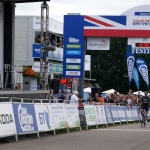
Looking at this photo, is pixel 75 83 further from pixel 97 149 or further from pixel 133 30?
pixel 97 149

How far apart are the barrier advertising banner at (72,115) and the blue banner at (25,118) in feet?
13.2

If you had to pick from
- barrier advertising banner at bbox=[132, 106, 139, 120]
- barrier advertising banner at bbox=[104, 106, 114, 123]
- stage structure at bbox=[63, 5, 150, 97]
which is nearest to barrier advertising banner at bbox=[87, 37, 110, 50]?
stage structure at bbox=[63, 5, 150, 97]

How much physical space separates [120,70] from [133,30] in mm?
46306

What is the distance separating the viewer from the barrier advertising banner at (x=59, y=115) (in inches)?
799

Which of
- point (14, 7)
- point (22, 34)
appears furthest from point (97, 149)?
point (22, 34)

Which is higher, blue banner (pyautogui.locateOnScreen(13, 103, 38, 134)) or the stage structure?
the stage structure

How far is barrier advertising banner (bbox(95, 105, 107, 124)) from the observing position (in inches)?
1041

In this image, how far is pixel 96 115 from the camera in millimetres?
26297

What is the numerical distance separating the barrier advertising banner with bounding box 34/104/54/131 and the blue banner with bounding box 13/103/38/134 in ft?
1.21

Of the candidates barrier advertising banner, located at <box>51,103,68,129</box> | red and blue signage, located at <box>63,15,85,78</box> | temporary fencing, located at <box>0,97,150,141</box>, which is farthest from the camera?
red and blue signage, located at <box>63,15,85,78</box>

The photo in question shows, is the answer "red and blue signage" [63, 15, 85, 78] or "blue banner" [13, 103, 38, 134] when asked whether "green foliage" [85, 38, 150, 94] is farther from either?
"blue banner" [13, 103, 38, 134]

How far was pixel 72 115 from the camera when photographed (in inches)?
894

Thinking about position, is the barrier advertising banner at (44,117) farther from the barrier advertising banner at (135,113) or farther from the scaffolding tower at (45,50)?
the barrier advertising banner at (135,113)

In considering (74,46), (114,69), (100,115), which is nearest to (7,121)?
(100,115)
